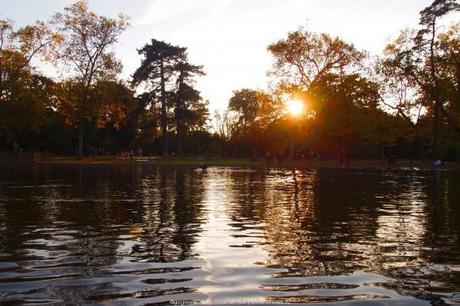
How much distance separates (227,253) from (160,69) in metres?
84.4

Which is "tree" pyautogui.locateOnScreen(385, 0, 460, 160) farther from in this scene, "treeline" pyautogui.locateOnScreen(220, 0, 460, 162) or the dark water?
the dark water

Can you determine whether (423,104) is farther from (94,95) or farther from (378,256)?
(378,256)

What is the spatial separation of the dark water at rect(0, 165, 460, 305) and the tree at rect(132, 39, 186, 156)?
7295cm

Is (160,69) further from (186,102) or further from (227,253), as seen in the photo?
(227,253)

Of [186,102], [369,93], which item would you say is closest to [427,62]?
[369,93]

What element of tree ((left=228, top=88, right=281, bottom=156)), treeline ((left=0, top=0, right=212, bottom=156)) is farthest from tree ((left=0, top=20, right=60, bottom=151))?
tree ((left=228, top=88, right=281, bottom=156))

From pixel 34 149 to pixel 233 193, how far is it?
268 feet

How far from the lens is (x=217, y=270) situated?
873 centimetres

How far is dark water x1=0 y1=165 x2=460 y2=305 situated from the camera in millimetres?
7312

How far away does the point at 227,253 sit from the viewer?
10203mm

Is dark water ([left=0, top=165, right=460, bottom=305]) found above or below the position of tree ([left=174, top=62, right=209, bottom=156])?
below

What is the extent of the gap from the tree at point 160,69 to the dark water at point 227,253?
72949 millimetres

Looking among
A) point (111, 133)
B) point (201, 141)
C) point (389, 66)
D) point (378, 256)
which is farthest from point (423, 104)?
point (378, 256)

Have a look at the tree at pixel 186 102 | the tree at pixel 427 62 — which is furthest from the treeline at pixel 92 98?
the tree at pixel 427 62
